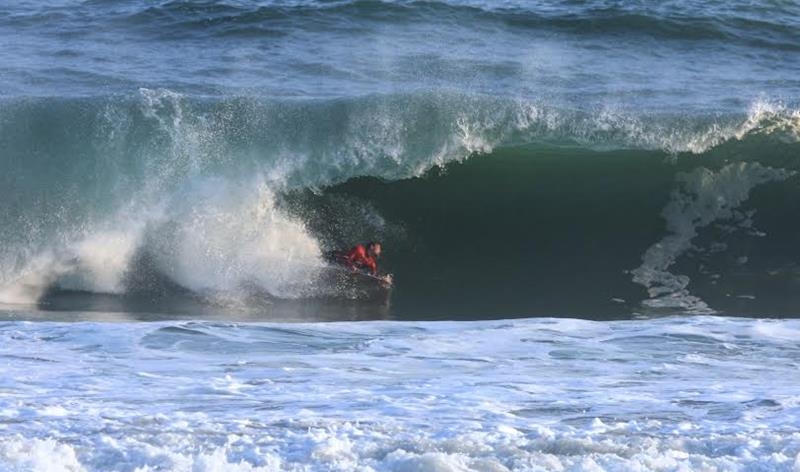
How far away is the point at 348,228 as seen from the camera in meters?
14.1

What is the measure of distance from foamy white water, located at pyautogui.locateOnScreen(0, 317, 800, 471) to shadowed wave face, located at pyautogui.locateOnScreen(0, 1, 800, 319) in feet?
A: 9.20

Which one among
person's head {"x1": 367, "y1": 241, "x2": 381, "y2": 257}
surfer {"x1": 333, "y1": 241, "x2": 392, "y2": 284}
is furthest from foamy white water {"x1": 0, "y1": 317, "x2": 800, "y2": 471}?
person's head {"x1": 367, "y1": 241, "x2": 381, "y2": 257}

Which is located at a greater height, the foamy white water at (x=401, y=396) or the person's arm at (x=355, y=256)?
the foamy white water at (x=401, y=396)

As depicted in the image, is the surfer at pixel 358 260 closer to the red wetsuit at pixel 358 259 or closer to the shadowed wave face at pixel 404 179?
the red wetsuit at pixel 358 259

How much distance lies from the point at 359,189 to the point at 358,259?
159 centimetres

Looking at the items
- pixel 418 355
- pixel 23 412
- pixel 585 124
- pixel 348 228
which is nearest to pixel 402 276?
pixel 348 228

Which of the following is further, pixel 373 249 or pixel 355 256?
pixel 373 249

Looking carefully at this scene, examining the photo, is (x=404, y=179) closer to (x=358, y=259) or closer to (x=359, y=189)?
(x=359, y=189)

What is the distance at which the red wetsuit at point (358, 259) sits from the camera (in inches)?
505

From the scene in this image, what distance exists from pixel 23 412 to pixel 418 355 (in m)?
2.76

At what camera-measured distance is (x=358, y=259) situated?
12.9 m

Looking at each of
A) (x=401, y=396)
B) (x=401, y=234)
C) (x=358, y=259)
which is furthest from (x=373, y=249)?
(x=401, y=396)

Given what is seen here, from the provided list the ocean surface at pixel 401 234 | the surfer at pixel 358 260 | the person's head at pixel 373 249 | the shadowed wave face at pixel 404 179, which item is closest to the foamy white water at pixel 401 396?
the ocean surface at pixel 401 234

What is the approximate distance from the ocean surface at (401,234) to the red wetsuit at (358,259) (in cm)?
17
